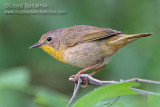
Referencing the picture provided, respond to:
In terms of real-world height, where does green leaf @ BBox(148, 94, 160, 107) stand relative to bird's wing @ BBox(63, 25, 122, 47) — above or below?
below

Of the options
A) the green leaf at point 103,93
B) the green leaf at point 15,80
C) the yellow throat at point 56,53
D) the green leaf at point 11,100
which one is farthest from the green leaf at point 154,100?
the yellow throat at point 56,53

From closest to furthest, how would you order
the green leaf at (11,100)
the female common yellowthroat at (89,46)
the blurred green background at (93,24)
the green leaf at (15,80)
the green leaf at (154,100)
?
the green leaf at (154,100) → the green leaf at (11,100) → the green leaf at (15,80) → the female common yellowthroat at (89,46) → the blurred green background at (93,24)

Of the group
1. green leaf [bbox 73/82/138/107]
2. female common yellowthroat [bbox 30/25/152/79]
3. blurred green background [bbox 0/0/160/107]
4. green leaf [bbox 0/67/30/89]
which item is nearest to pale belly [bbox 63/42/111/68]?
female common yellowthroat [bbox 30/25/152/79]

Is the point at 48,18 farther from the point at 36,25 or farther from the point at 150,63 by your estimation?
the point at 150,63

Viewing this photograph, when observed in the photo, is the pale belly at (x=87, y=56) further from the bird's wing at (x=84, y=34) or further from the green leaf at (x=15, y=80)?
the green leaf at (x=15, y=80)

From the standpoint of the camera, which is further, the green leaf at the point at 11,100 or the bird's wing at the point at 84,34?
the bird's wing at the point at 84,34

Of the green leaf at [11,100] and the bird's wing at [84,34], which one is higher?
the bird's wing at [84,34]

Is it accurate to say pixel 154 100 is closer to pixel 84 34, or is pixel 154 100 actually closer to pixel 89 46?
pixel 89 46

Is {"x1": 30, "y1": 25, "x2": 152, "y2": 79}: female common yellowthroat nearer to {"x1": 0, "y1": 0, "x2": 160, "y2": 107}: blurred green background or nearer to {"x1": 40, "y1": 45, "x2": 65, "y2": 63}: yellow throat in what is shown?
{"x1": 40, "y1": 45, "x2": 65, "y2": 63}: yellow throat
